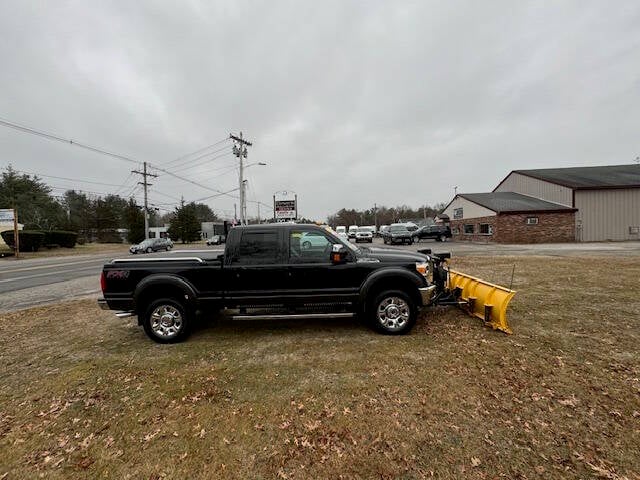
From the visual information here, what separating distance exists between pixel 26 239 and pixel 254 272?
39544 mm

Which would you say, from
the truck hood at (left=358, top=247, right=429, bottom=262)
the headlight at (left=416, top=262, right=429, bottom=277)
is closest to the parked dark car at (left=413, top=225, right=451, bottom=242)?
the truck hood at (left=358, top=247, right=429, bottom=262)

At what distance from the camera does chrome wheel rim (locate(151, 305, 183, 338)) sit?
4941mm

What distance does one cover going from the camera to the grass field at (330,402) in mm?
2469

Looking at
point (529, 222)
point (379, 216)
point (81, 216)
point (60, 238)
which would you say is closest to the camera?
point (529, 222)

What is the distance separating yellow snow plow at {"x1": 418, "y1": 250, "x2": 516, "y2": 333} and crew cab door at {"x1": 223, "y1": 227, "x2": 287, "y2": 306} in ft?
8.97

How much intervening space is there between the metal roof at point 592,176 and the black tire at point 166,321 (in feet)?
112

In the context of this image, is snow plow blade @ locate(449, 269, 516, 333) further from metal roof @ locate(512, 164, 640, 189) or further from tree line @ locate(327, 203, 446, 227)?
tree line @ locate(327, 203, 446, 227)

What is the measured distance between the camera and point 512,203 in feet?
97.1

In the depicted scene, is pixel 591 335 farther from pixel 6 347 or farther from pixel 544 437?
pixel 6 347

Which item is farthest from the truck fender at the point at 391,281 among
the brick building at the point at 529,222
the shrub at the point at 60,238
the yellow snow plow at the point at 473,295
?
the shrub at the point at 60,238

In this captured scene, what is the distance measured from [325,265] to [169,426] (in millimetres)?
2905

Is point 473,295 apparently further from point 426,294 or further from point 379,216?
point 379,216

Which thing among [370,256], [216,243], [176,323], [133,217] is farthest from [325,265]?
[133,217]

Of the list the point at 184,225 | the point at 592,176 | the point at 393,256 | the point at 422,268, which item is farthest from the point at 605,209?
the point at 184,225
